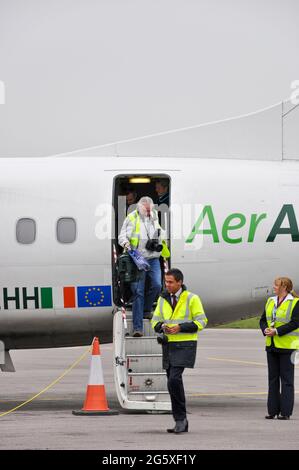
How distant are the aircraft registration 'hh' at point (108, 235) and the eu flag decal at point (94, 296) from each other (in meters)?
0.02

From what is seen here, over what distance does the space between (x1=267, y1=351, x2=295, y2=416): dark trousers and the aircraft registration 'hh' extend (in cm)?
198

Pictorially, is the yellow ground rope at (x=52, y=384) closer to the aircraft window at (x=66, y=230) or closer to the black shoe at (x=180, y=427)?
the aircraft window at (x=66, y=230)

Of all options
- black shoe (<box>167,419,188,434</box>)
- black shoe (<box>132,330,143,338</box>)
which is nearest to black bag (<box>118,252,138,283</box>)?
black shoe (<box>132,330,143,338</box>)

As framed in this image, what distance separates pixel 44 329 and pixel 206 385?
266 inches

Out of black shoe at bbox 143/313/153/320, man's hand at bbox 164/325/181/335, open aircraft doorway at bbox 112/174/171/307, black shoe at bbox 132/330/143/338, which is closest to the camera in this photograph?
man's hand at bbox 164/325/181/335

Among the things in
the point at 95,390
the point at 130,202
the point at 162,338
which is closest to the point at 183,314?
the point at 162,338

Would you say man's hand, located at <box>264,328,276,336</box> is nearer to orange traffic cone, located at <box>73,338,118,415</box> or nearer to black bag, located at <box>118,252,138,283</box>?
black bag, located at <box>118,252,138,283</box>

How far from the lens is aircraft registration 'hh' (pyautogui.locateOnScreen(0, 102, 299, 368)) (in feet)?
65.0

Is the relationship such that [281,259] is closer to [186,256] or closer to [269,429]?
[186,256]

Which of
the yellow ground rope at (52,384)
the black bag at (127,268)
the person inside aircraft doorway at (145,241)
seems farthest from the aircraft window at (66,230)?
the yellow ground rope at (52,384)

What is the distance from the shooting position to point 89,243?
781 inches

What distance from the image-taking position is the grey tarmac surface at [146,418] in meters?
15.2
